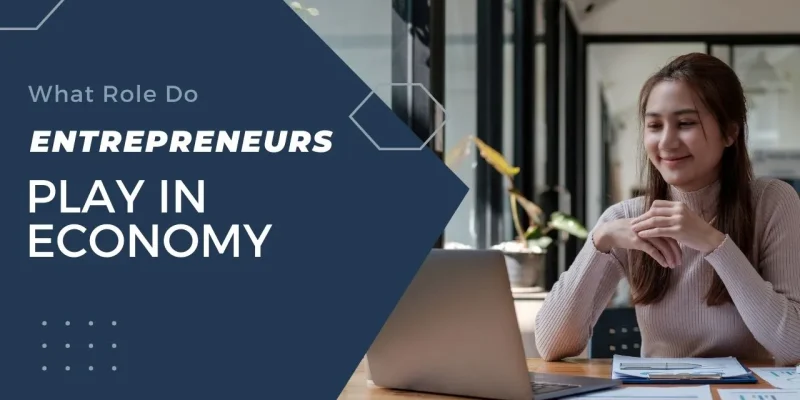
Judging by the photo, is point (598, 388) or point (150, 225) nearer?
point (598, 388)

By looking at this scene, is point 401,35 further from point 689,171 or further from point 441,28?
point 689,171

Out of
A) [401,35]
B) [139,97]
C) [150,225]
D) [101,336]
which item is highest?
[401,35]

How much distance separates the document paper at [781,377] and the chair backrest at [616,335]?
1.57 ft

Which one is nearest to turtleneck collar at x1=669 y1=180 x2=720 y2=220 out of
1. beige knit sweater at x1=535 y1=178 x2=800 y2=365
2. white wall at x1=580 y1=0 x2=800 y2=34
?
beige knit sweater at x1=535 y1=178 x2=800 y2=365

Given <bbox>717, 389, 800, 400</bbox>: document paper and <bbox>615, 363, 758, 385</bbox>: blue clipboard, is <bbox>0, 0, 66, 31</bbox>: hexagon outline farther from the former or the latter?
<bbox>717, 389, 800, 400</bbox>: document paper

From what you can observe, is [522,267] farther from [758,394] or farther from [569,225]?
[758,394]

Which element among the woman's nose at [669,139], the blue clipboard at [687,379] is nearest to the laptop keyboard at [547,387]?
the blue clipboard at [687,379]

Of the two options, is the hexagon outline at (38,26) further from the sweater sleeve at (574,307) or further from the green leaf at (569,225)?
the green leaf at (569,225)

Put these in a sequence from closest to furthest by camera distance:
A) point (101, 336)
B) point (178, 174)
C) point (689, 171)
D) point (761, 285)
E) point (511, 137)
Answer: point (761, 285)
point (689, 171)
point (101, 336)
point (178, 174)
point (511, 137)

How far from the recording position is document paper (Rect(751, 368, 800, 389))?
151cm

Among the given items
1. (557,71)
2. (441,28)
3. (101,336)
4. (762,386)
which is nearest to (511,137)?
(557,71)

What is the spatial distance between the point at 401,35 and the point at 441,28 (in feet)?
0.62

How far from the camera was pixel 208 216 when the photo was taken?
244 centimetres

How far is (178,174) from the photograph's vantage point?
2.41m
